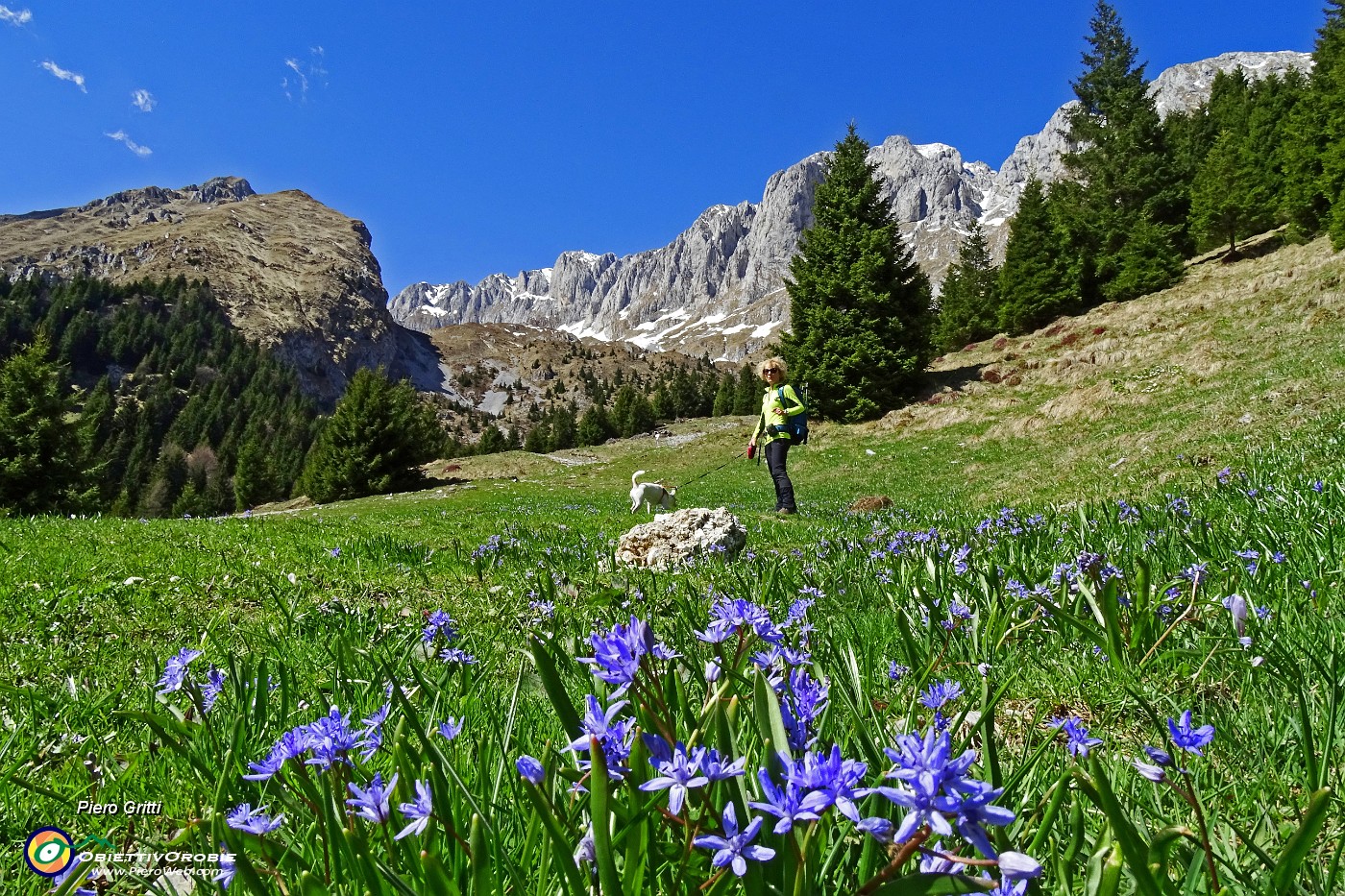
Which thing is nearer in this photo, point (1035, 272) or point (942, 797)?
point (942, 797)

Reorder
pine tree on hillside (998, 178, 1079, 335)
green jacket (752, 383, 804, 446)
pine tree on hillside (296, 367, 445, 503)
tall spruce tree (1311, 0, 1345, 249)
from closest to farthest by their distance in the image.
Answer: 1. green jacket (752, 383, 804, 446)
2. tall spruce tree (1311, 0, 1345, 249)
3. pine tree on hillside (998, 178, 1079, 335)
4. pine tree on hillside (296, 367, 445, 503)

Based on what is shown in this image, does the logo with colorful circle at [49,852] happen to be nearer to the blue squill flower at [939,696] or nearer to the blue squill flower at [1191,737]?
the blue squill flower at [939,696]

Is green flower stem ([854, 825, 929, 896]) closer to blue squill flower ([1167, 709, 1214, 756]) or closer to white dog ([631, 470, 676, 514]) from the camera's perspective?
blue squill flower ([1167, 709, 1214, 756])

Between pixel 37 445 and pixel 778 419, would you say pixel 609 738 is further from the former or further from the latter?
pixel 37 445

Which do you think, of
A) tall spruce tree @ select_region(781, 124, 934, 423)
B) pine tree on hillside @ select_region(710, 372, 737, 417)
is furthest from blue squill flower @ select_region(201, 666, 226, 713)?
pine tree on hillside @ select_region(710, 372, 737, 417)

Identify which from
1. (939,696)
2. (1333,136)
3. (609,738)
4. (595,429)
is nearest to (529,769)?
(609,738)

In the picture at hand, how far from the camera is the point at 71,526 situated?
1010 cm

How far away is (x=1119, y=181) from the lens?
1767 inches

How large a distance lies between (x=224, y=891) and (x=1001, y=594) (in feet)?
11.0

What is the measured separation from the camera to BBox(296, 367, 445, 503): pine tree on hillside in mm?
43969

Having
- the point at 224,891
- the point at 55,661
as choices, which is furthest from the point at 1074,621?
the point at 55,661
